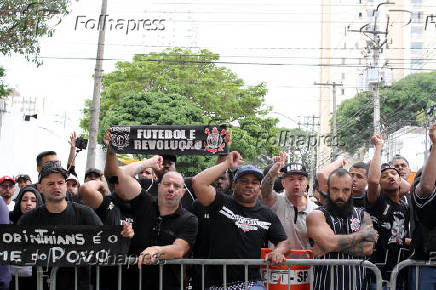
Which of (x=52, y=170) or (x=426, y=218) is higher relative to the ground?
(x=52, y=170)

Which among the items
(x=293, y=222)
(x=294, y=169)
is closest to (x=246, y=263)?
(x=293, y=222)

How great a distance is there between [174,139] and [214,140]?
0.42m

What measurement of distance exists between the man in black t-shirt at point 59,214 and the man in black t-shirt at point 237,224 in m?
1.06

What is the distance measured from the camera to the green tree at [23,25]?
50.0ft

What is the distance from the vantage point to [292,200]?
22.1 ft

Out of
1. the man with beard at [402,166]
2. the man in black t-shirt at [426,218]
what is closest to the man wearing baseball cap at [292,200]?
the man in black t-shirt at [426,218]

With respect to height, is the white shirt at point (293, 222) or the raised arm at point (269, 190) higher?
the raised arm at point (269, 190)

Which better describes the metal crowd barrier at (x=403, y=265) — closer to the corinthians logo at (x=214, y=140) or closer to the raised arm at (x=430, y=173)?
the raised arm at (x=430, y=173)

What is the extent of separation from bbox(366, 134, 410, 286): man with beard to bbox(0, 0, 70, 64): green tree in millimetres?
10896

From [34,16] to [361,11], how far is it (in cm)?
7400

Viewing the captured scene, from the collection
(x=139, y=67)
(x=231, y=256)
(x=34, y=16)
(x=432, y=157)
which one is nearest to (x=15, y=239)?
(x=231, y=256)

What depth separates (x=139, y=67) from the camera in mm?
42906

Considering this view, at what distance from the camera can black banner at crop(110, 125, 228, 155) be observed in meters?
6.66

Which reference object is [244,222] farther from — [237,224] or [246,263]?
[246,263]
